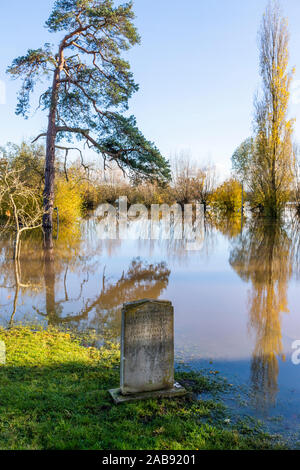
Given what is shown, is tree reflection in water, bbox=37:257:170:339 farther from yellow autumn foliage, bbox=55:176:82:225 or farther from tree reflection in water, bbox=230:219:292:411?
yellow autumn foliage, bbox=55:176:82:225

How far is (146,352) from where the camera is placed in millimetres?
3627

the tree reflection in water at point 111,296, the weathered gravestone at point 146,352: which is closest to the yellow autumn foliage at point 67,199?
the tree reflection in water at point 111,296

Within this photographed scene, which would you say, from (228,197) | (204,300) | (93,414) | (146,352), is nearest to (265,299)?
(204,300)

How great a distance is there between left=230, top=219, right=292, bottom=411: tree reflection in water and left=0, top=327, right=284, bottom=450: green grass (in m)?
0.64

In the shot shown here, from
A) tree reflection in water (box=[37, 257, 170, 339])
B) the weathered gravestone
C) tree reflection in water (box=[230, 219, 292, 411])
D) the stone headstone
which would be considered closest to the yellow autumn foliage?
tree reflection in water (box=[37, 257, 170, 339])

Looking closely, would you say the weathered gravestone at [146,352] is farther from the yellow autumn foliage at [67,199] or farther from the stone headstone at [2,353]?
the yellow autumn foliage at [67,199]

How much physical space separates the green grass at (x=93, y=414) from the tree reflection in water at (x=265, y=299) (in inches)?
25.0

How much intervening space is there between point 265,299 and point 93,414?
5416mm

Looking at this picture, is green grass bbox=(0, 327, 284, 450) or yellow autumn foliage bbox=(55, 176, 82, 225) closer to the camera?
green grass bbox=(0, 327, 284, 450)

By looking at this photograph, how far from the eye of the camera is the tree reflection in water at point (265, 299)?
415 centimetres

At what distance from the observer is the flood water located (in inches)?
164

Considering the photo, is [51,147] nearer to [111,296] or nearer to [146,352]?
[111,296]

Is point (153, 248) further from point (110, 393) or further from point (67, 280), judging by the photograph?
point (110, 393)

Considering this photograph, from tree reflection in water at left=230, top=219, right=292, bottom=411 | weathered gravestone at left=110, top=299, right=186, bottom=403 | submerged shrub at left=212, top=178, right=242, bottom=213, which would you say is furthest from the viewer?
submerged shrub at left=212, top=178, right=242, bottom=213
